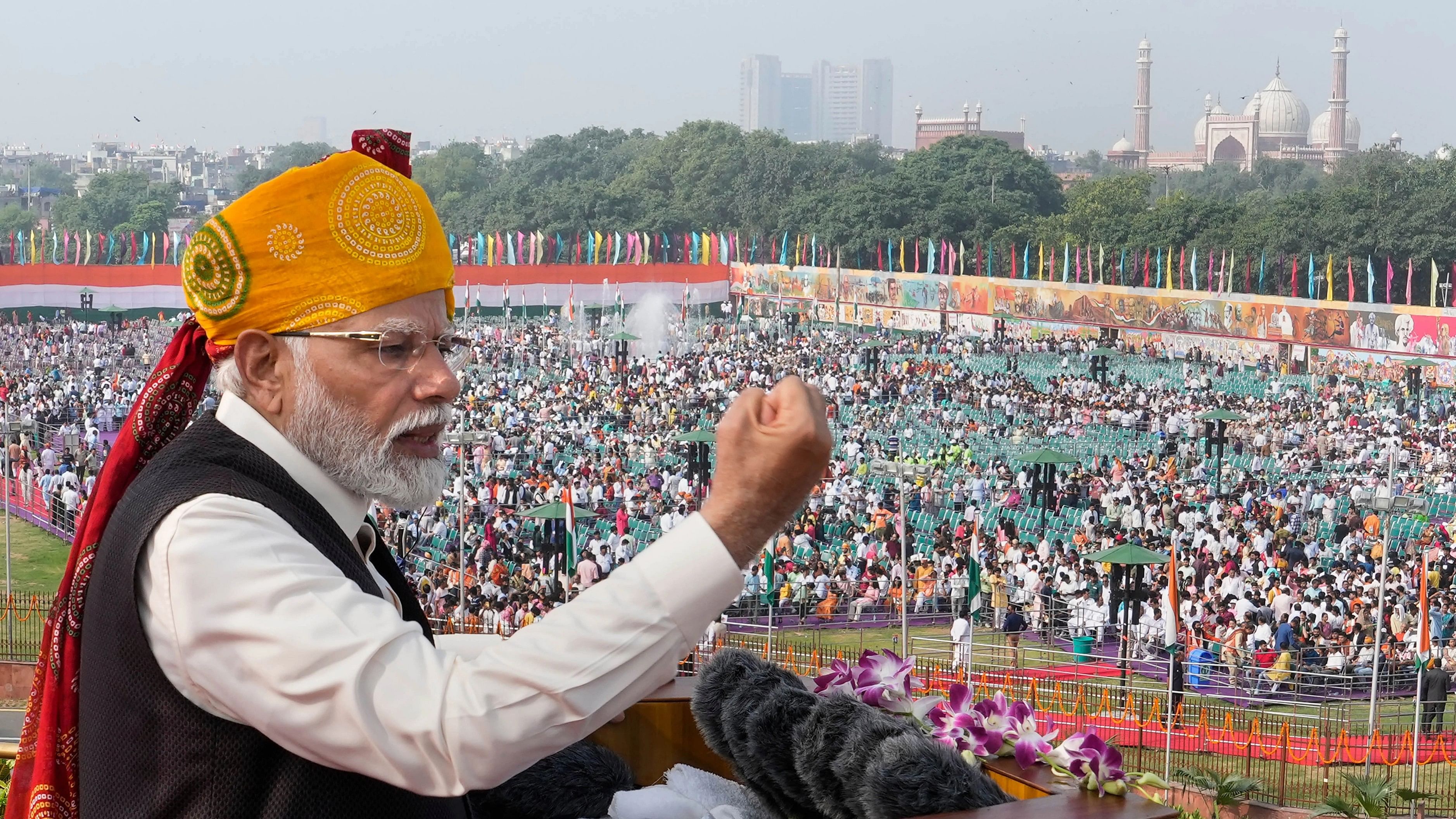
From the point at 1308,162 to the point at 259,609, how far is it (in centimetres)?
8118

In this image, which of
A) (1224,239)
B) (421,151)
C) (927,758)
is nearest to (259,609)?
(927,758)

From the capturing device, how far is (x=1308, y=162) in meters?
75.8

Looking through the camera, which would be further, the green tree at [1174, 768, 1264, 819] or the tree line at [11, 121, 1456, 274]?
the tree line at [11, 121, 1456, 274]

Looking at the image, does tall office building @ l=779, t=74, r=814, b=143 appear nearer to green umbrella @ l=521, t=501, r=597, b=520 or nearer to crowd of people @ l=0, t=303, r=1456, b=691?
crowd of people @ l=0, t=303, r=1456, b=691

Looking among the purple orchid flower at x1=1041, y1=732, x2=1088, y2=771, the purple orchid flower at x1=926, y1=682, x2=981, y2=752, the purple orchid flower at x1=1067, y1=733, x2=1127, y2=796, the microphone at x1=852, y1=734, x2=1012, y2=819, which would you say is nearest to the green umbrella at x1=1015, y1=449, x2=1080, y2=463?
the purple orchid flower at x1=926, y1=682, x2=981, y2=752

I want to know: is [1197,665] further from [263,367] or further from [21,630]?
[263,367]

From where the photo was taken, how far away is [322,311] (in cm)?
132

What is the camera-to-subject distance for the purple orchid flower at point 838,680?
79.8 inches

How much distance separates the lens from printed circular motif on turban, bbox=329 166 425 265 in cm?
134

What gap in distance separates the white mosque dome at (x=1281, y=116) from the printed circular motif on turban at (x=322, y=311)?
290 feet

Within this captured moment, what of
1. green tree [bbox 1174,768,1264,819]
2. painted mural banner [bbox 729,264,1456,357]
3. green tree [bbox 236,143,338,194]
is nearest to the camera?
green tree [bbox 1174,768,1264,819]

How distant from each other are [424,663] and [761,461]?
277 mm

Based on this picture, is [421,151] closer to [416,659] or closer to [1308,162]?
[1308,162]

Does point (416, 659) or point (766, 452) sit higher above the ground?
point (766, 452)
